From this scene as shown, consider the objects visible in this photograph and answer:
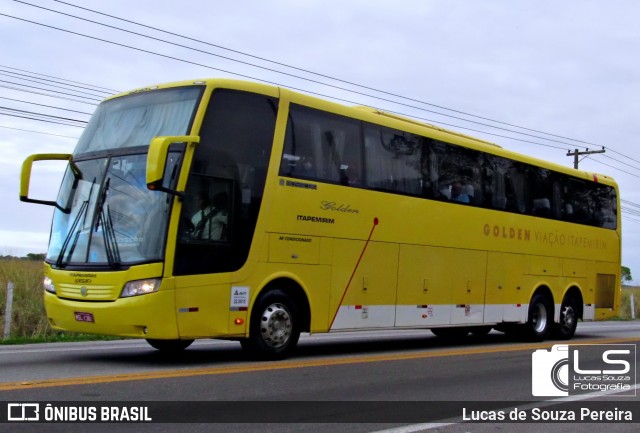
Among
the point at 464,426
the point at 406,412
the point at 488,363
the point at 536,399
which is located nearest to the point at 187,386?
the point at 406,412

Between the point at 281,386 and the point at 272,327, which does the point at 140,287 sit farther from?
the point at 281,386

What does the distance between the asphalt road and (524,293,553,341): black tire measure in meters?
4.00

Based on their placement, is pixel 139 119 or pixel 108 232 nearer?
pixel 108 232

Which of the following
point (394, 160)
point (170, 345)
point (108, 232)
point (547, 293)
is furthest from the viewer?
point (547, 293)

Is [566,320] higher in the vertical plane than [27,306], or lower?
higher

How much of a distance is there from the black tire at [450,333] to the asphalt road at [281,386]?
13.4 feet

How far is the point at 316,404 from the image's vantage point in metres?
7.97

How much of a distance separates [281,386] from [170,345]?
363 centimetres

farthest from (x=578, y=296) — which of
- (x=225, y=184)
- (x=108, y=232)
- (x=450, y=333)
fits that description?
(x=108, y=232)

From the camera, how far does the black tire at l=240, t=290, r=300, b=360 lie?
11062 millimetres

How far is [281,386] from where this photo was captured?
897 centimetres

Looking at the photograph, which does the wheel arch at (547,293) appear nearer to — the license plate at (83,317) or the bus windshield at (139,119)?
the bus windshield at (139,119)

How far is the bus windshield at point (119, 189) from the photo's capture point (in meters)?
10.1

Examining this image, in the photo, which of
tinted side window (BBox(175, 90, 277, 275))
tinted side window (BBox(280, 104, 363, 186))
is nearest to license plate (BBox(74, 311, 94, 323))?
tinted side window (BBox(175, 90, 277, 275))
